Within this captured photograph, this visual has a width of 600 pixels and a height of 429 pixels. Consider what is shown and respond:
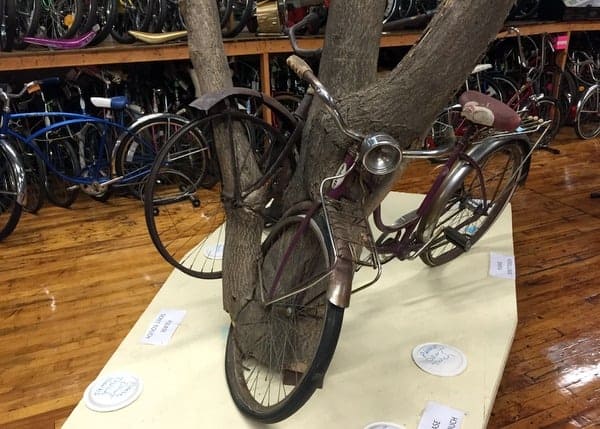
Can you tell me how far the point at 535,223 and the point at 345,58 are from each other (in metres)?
1.96

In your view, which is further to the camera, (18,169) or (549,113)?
(549,113)

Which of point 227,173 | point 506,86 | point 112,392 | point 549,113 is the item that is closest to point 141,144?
point 227,173

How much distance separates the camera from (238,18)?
3.59 m

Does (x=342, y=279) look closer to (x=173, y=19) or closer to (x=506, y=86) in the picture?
(x=173, y=19)

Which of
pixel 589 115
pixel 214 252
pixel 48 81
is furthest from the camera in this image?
pixel 589 115

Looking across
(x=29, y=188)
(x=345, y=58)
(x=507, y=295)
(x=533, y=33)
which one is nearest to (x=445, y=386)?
(x=507, y=295)

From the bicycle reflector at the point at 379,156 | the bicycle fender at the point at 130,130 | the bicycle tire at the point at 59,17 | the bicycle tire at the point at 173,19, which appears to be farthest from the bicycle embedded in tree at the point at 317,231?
the bicycle tire at the point at 59,17

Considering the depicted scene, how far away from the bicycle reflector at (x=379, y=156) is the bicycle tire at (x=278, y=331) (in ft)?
0.75

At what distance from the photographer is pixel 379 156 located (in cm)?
128

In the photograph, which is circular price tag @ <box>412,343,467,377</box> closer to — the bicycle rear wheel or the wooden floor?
the wooden floor

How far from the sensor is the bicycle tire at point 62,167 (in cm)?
326

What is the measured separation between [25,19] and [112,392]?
2.73 metres

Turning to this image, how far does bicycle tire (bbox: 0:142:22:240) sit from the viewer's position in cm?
284

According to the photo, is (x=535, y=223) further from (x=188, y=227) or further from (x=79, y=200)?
(x=79, y=200)
